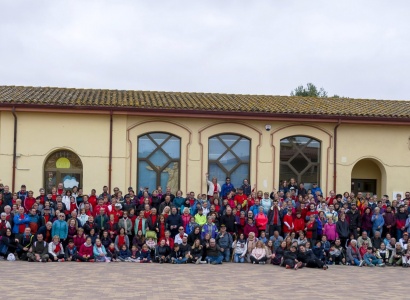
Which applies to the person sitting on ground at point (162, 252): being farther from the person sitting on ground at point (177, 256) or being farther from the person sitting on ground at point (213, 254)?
the person sitting on ground at point (213, 254)

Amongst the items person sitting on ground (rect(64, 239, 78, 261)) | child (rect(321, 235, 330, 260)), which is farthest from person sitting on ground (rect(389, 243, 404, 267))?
person sitting on ground (rect(64, 239, 78, 261))

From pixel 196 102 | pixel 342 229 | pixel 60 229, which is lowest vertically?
pixel 60 229

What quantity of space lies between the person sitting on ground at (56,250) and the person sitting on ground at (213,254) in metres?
4.00

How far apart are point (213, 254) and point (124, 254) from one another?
8.24ft

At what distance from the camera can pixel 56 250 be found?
56.1 ft

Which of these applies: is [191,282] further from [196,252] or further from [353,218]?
[353,218]

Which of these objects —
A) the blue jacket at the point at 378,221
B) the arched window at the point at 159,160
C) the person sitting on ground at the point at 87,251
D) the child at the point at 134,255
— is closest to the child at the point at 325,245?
the blue jacket at the point at 378,221

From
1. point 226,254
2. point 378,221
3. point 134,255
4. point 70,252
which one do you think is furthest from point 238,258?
point 70,252

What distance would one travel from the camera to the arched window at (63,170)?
74.9ft

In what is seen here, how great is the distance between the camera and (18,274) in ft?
46.5

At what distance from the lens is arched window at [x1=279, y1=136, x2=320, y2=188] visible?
23875 millimetres

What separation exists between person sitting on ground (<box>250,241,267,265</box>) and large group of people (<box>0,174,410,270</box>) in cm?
3

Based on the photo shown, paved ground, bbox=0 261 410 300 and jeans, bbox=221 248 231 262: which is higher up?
jeans, bbox=221 248 231 262

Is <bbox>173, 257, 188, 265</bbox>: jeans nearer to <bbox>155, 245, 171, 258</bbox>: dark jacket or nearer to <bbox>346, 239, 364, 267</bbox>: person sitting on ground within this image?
<bbox>155, 245, 171, 258</bbox>: dark jacket
